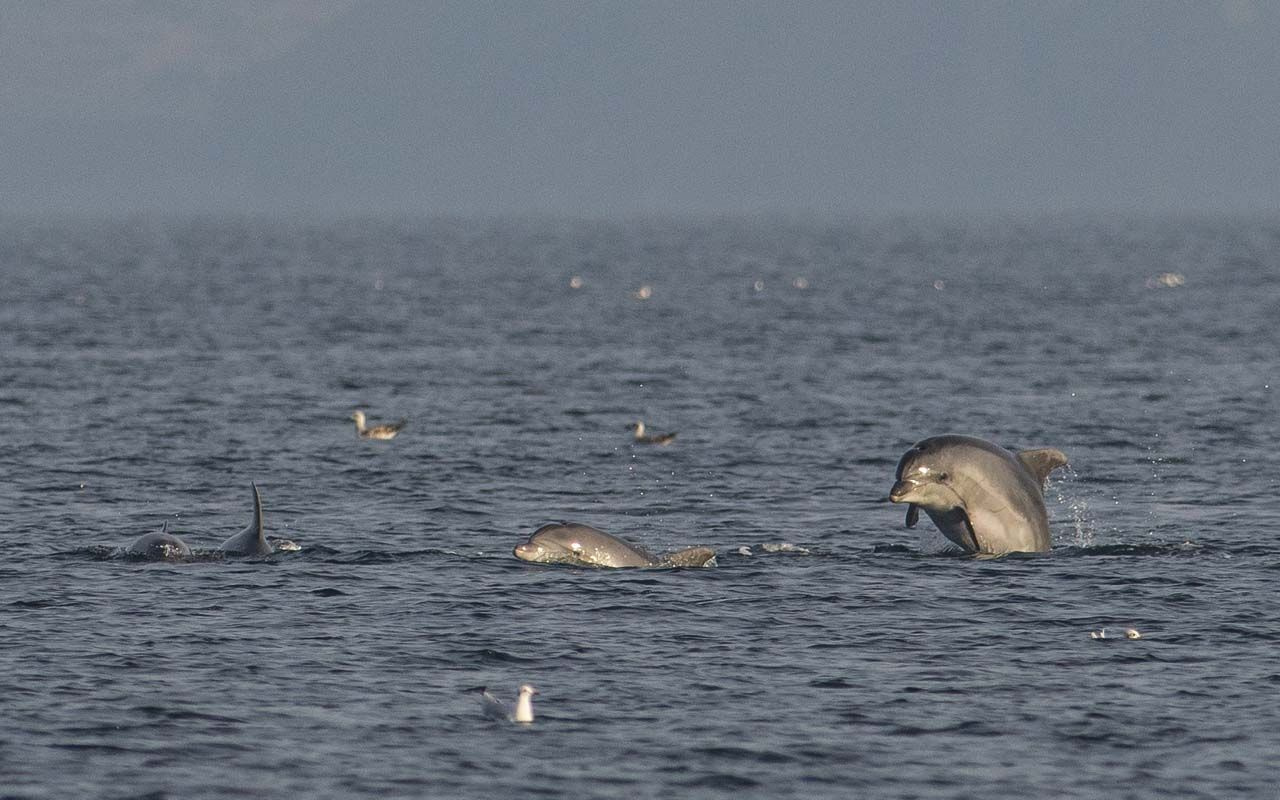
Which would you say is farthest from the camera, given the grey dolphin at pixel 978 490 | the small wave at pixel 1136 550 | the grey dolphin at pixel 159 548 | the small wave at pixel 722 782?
the small wave at pixel 1136 550

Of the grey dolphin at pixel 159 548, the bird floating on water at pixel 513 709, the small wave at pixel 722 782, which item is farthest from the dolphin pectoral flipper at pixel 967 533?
the grey dolphin at pixel 159 548

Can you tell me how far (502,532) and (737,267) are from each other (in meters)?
113

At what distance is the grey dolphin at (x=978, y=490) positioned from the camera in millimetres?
30672

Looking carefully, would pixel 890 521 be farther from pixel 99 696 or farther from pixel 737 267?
pixel 737 267

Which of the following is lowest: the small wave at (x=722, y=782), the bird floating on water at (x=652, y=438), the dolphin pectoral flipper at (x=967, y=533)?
the small wave at (x=722, y=782)

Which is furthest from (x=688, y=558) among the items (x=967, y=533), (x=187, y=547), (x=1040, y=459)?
(x=187, y=547)

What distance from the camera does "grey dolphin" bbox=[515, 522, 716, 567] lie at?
3222 cm

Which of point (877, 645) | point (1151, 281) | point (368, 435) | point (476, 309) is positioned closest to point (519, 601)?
point (877, 645)

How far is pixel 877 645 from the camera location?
27484mm

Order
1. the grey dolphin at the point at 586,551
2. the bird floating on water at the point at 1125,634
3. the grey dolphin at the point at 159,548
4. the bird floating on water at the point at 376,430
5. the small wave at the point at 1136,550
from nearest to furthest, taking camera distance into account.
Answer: the bird floating on water at the point at 1125,634 → the grey dolphin at the point at 586,551 → the grey dolphin at the point at 159,548 → the small wave at the point at 1136,550 → the bird floating on water at the point at 376,430

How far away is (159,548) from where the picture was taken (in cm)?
3294

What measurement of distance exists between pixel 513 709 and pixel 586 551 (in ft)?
27.6

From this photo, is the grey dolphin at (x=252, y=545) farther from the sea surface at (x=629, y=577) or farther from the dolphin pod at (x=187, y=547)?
the sea surface at (x=629, y=577)

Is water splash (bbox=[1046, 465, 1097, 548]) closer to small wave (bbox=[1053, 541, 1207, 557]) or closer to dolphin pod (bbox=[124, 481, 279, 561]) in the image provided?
small wave (bbox=[1053, 541, 1207, 557])
